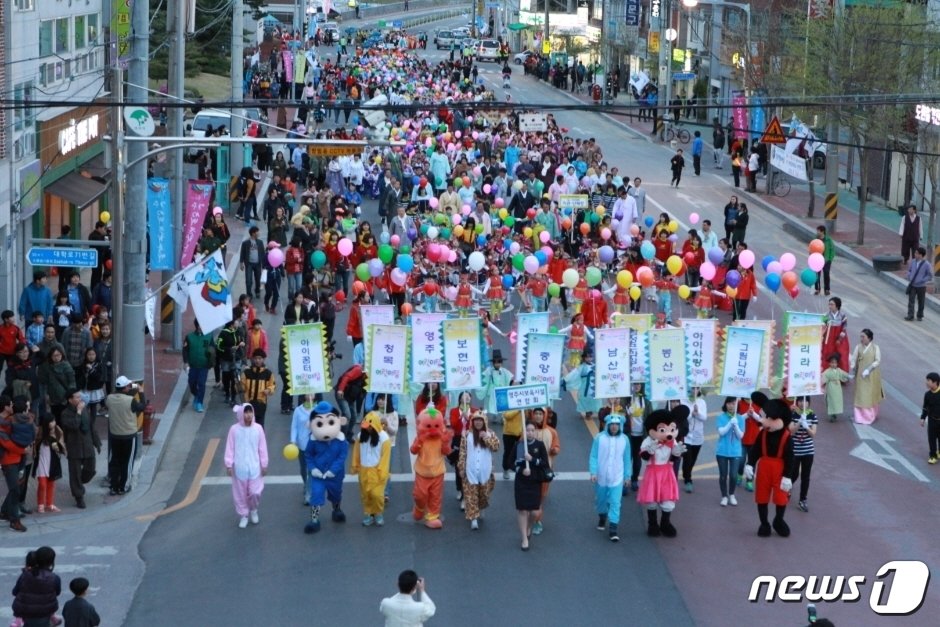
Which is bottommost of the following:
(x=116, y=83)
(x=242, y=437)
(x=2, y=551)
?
(x=2, y=551)

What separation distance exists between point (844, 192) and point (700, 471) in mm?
30230

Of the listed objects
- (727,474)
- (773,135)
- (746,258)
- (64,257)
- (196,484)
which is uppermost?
(773,135)

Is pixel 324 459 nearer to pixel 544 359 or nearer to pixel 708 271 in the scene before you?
pixel 544 359

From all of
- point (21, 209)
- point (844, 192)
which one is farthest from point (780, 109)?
point (21, 209)

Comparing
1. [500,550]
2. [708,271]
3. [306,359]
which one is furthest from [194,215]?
[500,550]

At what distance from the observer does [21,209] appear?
97.4 ft

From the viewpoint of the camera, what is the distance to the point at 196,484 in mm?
20594

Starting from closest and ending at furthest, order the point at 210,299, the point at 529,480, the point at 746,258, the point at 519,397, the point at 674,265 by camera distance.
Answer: the point at 529,480 → the point at 519,397 → the point at 210,299 → the point at 746,258 → the point at 674,265

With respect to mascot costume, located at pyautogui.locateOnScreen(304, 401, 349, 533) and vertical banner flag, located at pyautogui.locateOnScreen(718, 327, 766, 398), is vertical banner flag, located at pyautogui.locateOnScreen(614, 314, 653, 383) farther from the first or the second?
mascot costume, located at pyautogui.locateOnScreen(304, 401, 349, 533)

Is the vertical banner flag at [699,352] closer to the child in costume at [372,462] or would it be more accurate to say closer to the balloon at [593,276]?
the child in costume at [372,462]

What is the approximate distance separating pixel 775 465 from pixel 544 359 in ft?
11.8

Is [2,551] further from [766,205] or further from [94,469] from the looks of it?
[766,205]

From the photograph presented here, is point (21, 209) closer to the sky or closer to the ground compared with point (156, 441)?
closer to the sky

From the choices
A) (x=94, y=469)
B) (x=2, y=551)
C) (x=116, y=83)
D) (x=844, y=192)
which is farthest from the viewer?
(x=844, y=192)
